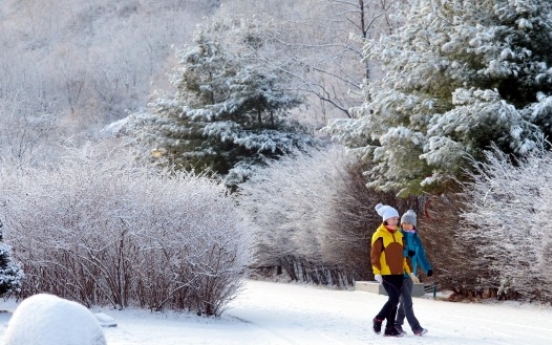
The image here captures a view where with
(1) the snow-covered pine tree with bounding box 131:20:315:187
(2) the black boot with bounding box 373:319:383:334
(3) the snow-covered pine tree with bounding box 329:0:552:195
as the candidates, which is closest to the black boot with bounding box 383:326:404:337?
(2) the black boot with bounding box 373:319:383:334

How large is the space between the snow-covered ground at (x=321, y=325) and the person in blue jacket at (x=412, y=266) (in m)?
0.20

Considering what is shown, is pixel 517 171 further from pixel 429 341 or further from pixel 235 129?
pixel 235 129

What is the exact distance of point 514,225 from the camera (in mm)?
17328

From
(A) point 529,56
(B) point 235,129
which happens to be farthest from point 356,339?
(B) point 235,129

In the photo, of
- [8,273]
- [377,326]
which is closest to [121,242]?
[8,273]

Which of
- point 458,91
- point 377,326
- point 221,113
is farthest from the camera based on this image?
point 221,113

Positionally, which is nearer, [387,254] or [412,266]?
[387,254]

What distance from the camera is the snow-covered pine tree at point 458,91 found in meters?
20.5

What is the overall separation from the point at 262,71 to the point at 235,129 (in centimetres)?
292

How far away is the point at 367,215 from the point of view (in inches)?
982

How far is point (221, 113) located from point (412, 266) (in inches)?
1077

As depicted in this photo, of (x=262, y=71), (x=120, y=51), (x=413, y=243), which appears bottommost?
(x=413, y=243)

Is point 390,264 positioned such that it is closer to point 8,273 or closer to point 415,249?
point 415,249

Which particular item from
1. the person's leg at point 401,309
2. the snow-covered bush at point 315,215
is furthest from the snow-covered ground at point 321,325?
the snow-covered bush at point 315,215
